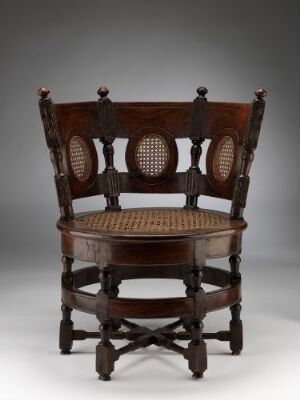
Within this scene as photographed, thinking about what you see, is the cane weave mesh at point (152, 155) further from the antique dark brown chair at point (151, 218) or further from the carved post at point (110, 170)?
the carved post at point (110, 170)

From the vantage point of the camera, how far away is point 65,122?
589 centimetres

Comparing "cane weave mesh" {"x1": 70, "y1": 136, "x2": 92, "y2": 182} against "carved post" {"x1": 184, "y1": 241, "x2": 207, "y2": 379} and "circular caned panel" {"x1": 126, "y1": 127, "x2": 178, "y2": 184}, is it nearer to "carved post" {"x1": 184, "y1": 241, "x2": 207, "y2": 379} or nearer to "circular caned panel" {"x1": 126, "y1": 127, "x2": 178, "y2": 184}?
"circular caned panel" {"x1": 126, "y1": 127, "x2": 178, "y2": 184}

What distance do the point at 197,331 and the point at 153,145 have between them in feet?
4.15

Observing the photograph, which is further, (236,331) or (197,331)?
(236,331)

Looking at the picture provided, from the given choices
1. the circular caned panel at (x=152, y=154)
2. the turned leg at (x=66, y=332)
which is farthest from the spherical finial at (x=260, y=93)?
the turned leg at (x=66, y=332)

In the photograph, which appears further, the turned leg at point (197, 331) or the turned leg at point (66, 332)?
the turned leg at point (66, 332)

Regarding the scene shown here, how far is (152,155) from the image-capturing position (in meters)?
6.29

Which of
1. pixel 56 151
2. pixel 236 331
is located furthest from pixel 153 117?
pixel 236 331

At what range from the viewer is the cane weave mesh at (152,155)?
20.6 feet

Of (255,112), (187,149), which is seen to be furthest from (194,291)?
(187,149)

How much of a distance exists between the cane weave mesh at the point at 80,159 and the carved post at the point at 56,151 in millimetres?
241

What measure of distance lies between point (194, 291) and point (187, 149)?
318 cm

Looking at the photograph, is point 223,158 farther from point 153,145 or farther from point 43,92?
point 43,92

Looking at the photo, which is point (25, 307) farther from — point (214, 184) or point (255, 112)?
point (255, 112)
